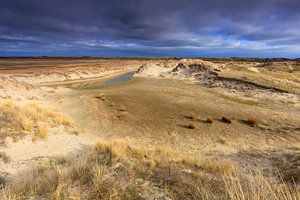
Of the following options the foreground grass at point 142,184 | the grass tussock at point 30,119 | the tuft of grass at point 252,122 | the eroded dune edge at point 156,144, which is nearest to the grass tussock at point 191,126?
the eroded dune edge at point 156,144

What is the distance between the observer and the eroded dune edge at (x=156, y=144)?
5621 millimetres

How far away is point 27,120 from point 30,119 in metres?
0.81

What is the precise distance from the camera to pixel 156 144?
42.5 feet

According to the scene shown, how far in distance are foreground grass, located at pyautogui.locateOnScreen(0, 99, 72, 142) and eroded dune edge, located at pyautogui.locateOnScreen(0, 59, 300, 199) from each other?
5cm

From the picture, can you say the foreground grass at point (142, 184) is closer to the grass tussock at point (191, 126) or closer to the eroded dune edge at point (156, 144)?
the eroded dune edge at point (156, 144)

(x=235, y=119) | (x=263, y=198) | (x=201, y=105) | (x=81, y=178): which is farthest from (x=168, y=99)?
(x=263, y=198)

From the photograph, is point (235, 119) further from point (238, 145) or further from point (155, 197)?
point (155, 197)

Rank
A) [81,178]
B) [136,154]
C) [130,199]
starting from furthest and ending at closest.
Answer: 1. [136,154]
2. [81,178]
3. [130,199]

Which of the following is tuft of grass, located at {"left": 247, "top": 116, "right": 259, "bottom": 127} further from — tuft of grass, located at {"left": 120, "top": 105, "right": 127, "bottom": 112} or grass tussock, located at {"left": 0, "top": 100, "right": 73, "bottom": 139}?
grass tussock, located at {"left": 0, "top": 100, "right": 73, "bottom": 139}

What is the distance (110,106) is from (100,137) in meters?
6.31

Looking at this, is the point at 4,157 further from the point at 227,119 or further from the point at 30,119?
the point at 227,119

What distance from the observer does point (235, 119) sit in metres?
17.1

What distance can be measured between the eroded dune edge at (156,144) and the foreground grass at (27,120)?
0.17 feet

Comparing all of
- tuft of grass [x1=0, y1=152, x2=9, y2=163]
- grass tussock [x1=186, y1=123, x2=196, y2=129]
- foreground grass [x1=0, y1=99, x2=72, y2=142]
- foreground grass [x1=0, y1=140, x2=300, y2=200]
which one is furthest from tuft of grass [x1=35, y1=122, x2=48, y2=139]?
grass tussock [x1=186, y1=123, x2=196, y2=129]
